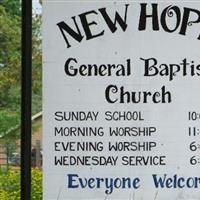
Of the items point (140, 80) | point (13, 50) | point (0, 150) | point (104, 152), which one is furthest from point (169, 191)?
point (0, 150)

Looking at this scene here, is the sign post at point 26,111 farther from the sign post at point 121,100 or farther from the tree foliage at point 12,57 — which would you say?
the tree foliage at point 12,57

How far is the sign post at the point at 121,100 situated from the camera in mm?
3963

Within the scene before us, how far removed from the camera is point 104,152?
13.0 feet

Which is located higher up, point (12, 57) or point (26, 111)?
point (12, 57)

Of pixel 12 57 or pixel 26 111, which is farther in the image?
pixel 12 57

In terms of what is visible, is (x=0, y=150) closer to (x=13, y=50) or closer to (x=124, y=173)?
(x=13, y=50)

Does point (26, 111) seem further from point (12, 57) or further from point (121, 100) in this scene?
point (12, 57)

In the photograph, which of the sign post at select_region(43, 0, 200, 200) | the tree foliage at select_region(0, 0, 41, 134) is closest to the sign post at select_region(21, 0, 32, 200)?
the sign post at select_region(43, 0, 200, 200)

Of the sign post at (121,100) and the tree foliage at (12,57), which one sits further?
the tree foliage at (12,57)

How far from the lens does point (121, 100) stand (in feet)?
13.1

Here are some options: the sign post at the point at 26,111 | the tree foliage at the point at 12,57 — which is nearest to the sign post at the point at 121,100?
the sign post at the point at 26,111

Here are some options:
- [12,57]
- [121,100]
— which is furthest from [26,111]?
[12,57]

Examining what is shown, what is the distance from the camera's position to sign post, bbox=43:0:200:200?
3.96 metres

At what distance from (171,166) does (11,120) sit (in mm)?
11684
